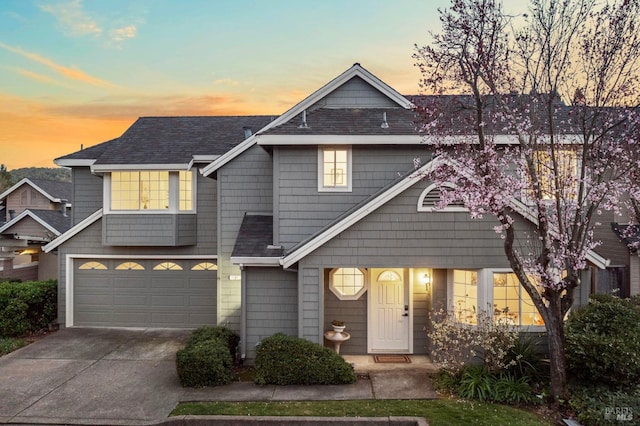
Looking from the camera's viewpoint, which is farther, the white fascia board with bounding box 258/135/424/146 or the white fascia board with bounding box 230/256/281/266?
the white fascia board with bounding box 258/135/424/146

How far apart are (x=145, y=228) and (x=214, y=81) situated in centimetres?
953

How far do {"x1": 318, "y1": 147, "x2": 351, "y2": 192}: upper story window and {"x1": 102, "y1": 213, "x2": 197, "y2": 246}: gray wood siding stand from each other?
17.4ft

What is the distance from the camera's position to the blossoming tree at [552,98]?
21.4 feet

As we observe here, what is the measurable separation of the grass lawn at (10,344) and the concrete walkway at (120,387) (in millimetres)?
359

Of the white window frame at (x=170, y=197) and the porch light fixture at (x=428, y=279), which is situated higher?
the white window frame at (x=170, y=197)

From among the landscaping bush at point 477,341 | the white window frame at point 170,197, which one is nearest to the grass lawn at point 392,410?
the landscaping bush at point 477,341

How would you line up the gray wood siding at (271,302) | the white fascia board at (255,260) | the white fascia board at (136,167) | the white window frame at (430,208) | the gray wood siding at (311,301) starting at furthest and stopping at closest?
the white fascia board at (136,167) < the gray wood siding at (271,302) < the white fascia board at (255,260) < the gray wood siding at (311,301) < the white window frame at (430,208)

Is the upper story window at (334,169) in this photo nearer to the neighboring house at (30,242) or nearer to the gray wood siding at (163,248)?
the gray wood siding at (163,248)

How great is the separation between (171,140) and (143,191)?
2328mm

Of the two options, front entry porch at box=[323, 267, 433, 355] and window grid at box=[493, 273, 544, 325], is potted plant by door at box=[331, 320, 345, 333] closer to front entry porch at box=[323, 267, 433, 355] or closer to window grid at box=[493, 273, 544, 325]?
front entry porch at box=[323, 267, 433, 355]

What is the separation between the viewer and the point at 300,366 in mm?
8016

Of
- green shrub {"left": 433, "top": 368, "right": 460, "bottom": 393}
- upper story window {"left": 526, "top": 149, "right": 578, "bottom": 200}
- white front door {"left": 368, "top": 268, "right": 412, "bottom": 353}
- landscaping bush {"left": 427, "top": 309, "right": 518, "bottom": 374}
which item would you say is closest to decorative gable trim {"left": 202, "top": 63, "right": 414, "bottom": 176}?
upper story window {"left": 526, "top": 149, "right": 578, "bottom": 200}

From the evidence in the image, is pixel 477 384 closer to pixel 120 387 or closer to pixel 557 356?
pixel 557 356

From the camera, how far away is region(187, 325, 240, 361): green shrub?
886 centimetres
